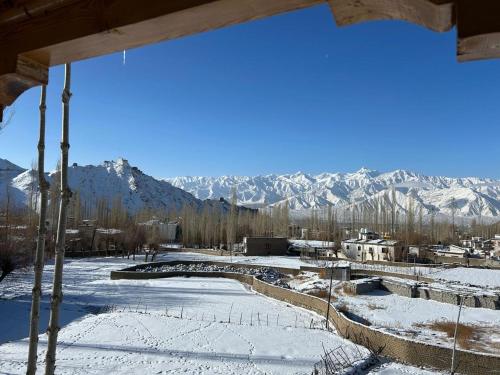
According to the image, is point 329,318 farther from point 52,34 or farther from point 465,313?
point 52,34

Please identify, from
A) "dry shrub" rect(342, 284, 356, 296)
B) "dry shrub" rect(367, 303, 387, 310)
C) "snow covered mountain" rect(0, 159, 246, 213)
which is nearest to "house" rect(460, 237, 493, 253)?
"dry shrub" rect(342, 284, 356, 296)

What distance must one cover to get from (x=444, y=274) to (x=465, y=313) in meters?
12.1

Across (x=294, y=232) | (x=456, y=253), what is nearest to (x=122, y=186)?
(x=294, y=232)

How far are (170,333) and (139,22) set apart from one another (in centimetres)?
1552

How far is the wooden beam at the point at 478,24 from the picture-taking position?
1168 millimetres

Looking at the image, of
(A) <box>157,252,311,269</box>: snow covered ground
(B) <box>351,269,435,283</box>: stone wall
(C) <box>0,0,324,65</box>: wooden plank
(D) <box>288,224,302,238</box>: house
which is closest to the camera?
(C) <box>0,0,324,65</box>: wooden plank

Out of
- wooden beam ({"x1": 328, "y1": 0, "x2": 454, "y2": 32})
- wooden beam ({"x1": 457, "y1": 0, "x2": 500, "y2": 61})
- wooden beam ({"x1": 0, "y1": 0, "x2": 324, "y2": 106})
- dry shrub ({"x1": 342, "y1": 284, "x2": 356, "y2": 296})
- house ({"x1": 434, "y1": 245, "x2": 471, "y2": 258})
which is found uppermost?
wooden beam ({"x1": 0, "y1": 0, "x2": 324, "y2": 106})

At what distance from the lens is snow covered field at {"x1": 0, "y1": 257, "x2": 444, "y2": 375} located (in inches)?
484

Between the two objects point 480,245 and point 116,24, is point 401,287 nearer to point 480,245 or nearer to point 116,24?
point 116,24

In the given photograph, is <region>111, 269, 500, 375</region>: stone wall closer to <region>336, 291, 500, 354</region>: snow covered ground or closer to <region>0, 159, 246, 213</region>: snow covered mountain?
<region>336, 291, 500, 354</region>: snow covered ground

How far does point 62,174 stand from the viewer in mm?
3287

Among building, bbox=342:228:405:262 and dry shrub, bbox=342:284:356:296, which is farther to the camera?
building, bbox=342:228:405:262

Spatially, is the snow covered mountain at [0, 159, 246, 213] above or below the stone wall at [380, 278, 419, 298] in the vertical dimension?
above

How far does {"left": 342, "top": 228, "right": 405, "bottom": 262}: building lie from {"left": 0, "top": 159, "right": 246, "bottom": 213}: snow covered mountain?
83.9 m
